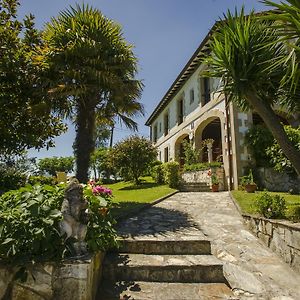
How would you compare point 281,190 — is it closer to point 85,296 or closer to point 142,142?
point 142,142

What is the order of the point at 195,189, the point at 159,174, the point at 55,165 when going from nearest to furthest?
the point at 195,189 → the point at 159,174 → the point at 55,165

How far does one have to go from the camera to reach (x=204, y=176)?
1459cm

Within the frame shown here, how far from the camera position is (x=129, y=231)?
19.4 ft

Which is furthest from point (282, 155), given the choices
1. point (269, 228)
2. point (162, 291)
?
point (162, 291)

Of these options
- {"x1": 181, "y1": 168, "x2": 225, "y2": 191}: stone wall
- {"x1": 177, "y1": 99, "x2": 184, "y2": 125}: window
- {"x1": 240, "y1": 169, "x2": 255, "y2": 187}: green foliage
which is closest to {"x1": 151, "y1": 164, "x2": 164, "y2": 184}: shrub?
{"x1": 181, "y1": 168, "x2": 225, "y2": 191}: stone wall

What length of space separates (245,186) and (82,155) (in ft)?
22.2

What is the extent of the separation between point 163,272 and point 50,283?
177 centimetres

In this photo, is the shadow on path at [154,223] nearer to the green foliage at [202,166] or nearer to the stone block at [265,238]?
the stone block at [265,238]

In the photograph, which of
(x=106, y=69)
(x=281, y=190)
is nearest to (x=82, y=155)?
(x=106, y=69)

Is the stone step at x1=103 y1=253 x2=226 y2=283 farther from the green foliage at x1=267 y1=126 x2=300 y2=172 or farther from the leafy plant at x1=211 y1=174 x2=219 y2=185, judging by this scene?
the leafy plant at x1=211 y1=174 x2=219 y2=185

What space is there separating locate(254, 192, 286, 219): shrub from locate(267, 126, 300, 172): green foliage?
519cm

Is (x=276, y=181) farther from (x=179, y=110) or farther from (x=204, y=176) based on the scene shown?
(x=179, y=110)

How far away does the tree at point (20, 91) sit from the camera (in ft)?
23.0

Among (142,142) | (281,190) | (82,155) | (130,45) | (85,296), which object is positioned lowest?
(85,296)
